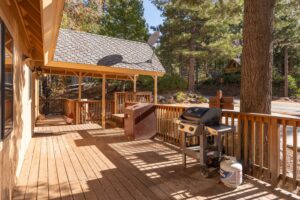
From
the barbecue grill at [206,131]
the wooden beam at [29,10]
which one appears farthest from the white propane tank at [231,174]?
the wooden beam at [29,10]

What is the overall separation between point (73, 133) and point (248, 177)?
573cm

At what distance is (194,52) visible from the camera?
21.1m

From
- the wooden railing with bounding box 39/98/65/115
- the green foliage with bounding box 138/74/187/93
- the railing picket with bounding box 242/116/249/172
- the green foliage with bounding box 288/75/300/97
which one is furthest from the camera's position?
the green foliage with bounding box 288/75/300/97

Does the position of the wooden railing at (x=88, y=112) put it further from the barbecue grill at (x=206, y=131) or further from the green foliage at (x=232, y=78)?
the green foliage at (x=232, y=78)

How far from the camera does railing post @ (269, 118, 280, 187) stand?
3.37 metres

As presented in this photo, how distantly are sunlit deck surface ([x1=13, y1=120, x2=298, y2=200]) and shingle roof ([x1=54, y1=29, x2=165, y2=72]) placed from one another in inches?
137

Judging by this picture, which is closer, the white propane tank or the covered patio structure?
the white propane tank

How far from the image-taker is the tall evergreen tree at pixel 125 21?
2005cm

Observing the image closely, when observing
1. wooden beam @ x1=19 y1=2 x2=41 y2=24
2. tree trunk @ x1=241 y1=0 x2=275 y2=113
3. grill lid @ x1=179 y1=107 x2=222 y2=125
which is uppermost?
wooden beam @ x1=19 y1=2 x2=41 y2=24

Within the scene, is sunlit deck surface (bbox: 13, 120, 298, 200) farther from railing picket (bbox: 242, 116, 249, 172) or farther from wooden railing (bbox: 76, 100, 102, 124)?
wooden railing (bbox: 76, 100, 102, 124)

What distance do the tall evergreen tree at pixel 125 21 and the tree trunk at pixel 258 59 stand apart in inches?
653

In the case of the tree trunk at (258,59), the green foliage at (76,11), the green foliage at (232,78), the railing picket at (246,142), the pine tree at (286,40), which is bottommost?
the railing picket at (246,142)

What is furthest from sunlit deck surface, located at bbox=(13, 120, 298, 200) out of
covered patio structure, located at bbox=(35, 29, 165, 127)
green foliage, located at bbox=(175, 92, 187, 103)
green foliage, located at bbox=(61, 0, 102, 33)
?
green foliage, located at bbox=(175, 92, 187, 103)

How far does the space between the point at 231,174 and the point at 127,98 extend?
7365 mm
